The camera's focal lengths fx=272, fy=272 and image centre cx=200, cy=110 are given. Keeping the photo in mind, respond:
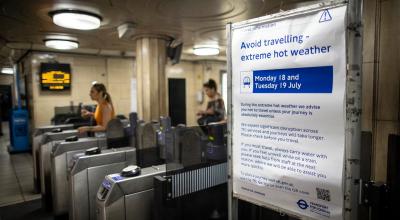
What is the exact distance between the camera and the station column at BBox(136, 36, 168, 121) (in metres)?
4.65

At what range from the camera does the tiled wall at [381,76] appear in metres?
1.38

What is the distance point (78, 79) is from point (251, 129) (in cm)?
640

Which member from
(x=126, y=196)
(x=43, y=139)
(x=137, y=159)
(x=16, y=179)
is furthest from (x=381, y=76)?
(x=16, y=179)

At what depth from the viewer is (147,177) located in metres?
1.72

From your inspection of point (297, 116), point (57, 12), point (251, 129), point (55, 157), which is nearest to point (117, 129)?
point (55, 157)

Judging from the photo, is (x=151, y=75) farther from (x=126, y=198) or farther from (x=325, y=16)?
(x=325, y=16)

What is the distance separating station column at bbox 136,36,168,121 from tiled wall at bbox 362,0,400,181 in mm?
3647

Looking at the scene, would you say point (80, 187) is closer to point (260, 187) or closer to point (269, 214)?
point (269, 214)

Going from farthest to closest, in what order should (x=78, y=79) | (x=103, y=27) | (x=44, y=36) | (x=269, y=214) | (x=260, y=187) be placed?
(x=78, y=79), (x=44, y=36), (x=103, y=27), (x=269, y=214), (x=260, y=187)

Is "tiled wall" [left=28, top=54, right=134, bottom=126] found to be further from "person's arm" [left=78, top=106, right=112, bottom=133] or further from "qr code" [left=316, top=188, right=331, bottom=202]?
"qr code" [left=316, top=188, right=331, bottom=202]

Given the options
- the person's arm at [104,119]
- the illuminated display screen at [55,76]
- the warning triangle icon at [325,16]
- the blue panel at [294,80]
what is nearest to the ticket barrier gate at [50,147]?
the person's arm at [104,119]

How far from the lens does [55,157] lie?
279 cm

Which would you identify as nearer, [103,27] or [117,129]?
[117,129]

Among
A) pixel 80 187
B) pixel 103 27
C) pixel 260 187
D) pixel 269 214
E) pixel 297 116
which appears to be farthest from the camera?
pixel 103 27
